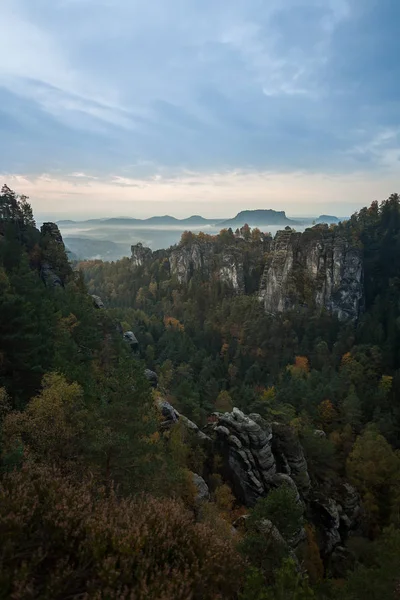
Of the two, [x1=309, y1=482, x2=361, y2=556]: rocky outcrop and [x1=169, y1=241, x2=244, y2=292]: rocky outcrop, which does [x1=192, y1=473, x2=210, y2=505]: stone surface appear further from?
[x1=169, y1=241, x2=244, y2=292]: rocky outcrop

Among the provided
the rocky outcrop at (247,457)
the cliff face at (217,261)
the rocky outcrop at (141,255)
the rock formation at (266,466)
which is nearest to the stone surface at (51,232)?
the rock formation at (266,466)

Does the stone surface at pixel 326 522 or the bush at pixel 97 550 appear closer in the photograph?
the bush at pixel 97 550

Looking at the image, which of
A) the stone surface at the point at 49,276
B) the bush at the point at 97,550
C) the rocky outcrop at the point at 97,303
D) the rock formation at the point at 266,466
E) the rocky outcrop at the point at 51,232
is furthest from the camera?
the rocky outcrop at the point at 51,232

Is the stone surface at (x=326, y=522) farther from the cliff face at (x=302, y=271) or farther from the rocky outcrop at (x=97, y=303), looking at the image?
the cliff face at (x=302, y=271)

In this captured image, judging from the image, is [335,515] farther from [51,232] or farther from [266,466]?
[51,232]

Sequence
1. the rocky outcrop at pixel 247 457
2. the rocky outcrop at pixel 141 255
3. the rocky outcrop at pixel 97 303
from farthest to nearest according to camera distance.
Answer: the rocky outcrop at pixel 141 255 < the rocky outcrop at pixel 97 303 < the rocky outcrop at pixel 247 457
